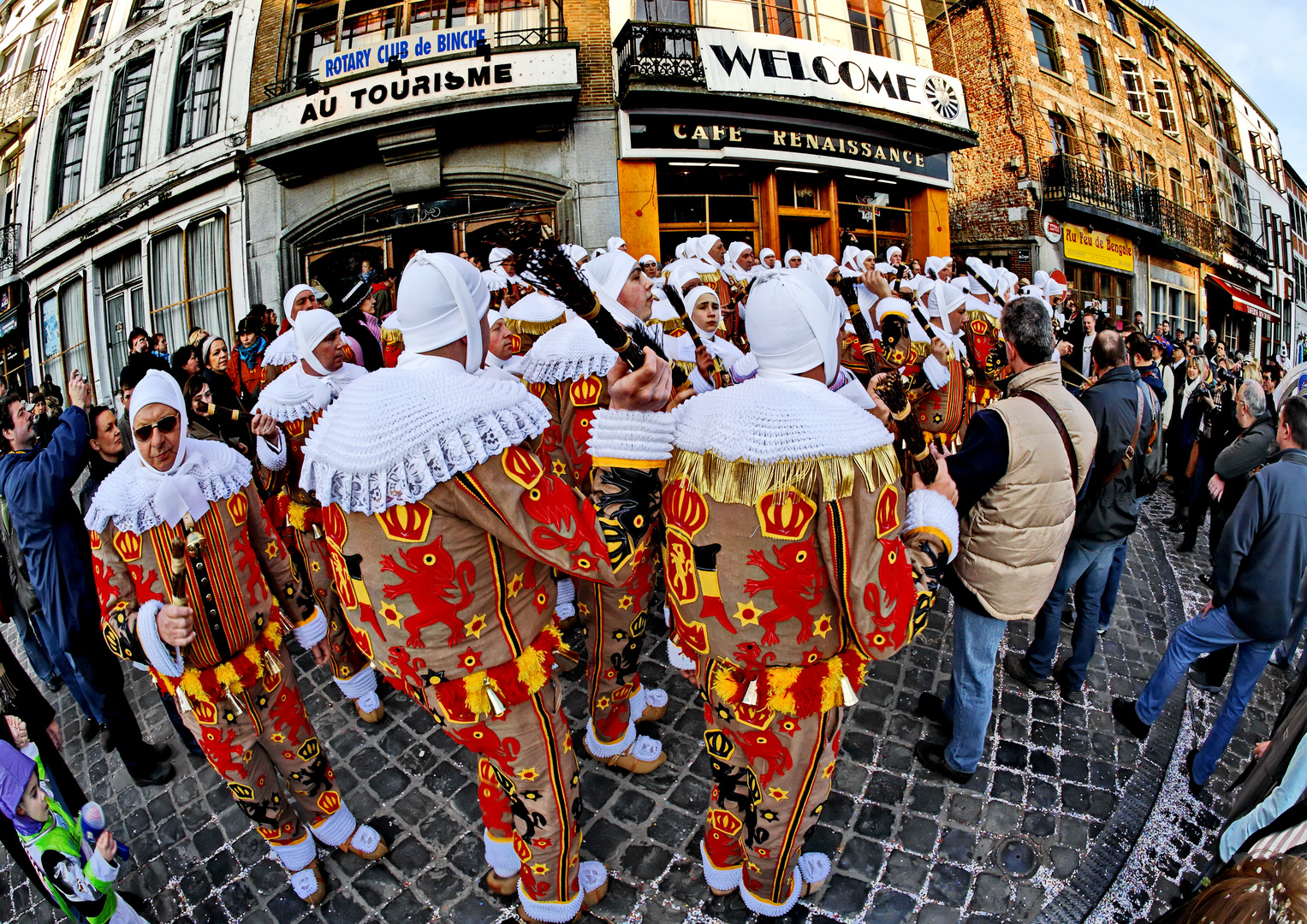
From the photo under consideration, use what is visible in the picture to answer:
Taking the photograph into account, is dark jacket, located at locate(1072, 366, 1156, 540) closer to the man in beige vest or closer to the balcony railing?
the man in beige vest

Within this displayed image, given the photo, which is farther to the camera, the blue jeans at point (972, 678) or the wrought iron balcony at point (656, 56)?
the wrought iron balcony at point (656, 56)

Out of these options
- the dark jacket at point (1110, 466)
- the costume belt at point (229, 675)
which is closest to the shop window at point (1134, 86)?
the dark jacket at point (1110, 466)

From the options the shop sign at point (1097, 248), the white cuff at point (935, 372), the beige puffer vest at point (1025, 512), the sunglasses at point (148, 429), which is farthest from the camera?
the shop sign at point (1097, 248)

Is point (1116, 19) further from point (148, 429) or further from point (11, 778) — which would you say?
point (11, 778)

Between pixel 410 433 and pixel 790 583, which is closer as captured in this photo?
pixel 410 433

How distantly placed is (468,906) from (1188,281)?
32209mm

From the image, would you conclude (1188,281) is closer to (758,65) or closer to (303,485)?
(758,65)

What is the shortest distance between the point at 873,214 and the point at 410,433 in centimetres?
1497

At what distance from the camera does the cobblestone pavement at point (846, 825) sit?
2510 mm

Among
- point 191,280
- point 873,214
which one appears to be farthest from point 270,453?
point 873,214

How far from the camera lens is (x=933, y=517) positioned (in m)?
1.81

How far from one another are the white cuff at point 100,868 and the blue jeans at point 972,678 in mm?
3684

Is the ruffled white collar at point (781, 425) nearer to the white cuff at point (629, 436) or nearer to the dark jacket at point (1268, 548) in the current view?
the white cuff at point (629, 436)

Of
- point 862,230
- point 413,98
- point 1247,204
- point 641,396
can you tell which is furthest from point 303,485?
point 1247,204
